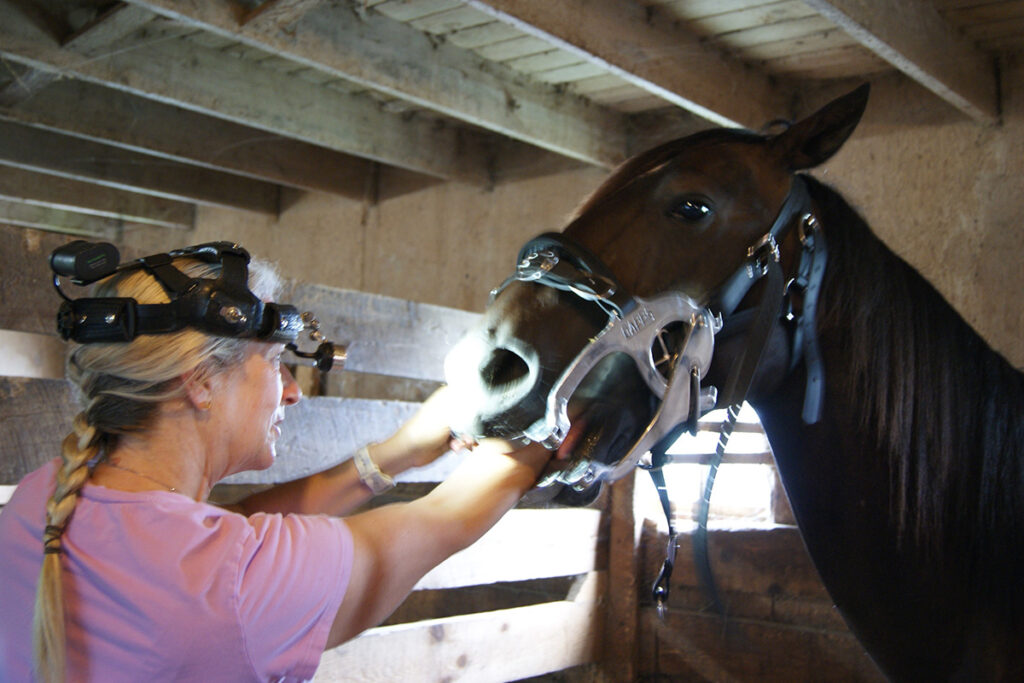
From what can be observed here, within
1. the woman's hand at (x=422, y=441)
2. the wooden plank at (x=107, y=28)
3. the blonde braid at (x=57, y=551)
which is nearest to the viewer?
the blonde braid at (x=57, y=551)

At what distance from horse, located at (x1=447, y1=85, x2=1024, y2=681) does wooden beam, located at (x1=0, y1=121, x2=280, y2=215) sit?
1789mm

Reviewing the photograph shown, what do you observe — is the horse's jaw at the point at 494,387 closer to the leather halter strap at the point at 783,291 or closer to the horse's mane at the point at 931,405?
the leather halter strap at the point at 783,291

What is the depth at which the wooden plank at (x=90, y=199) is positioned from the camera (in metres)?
2.13

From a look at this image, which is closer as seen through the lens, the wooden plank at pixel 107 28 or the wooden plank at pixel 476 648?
the wooden plank at pixel 476 648

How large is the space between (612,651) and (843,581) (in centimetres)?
141

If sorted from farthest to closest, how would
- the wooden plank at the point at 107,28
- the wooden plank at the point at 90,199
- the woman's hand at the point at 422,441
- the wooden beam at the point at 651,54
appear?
the wooden plank at the point at 107,28
the wooden plank at the point at 90,199
the wooden beam at the point at 651,54
the woman's hand at the point at 422,441

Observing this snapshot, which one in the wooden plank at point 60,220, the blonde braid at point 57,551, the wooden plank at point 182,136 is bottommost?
the blonde braid at point 57,551

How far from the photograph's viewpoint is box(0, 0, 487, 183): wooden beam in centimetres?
235

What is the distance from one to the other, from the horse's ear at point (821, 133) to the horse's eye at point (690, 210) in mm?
194

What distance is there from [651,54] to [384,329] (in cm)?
109

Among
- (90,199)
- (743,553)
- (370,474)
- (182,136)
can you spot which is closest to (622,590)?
(743,553)

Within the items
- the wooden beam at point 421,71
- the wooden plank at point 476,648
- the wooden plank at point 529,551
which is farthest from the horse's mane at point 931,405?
the wooden beam at point 421,71

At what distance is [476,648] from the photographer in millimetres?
2236

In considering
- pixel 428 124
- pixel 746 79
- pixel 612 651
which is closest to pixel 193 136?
pixel 428 124
